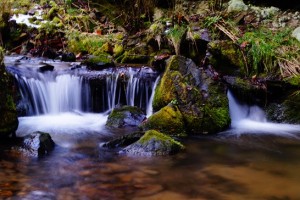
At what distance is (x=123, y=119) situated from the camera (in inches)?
270

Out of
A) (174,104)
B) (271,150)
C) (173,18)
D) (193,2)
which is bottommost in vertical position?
(271,150)

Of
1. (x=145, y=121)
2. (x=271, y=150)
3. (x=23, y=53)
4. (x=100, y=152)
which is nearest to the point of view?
(x=100, y=152)

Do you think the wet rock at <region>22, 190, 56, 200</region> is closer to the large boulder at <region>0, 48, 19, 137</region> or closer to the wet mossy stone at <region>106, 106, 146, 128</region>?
the large boulder at <region>0, 48, 19, 137</region>

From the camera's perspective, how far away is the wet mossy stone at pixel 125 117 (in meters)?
6.82

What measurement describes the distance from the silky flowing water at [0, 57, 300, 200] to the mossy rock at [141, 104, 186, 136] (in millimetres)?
318

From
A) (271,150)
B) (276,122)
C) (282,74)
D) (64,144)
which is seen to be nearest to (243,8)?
(282,74)

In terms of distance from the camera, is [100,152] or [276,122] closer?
[100,152]

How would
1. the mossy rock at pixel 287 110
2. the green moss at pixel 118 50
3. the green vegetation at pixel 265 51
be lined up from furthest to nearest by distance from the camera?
1. the green moss at pixel 118 50
2. the green vegetation at pixel 265 51
3. the mossy rock at pixel 287 110

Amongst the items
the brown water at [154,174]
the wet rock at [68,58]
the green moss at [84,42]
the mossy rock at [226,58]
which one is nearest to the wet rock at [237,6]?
the mossy rock at [226,58]

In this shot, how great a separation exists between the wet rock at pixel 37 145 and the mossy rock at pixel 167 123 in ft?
5.60

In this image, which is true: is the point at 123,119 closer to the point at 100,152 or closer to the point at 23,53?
the point at 100,152

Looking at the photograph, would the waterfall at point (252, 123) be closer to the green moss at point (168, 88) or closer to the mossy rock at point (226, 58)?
the mossy rock at point (226, 58)

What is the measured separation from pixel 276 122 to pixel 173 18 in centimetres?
399

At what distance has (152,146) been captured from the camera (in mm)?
5020
